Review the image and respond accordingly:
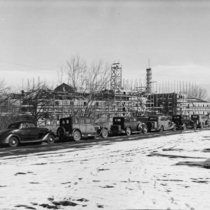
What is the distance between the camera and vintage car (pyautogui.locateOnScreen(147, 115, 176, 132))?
3189cm

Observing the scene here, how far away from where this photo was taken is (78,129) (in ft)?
73.6

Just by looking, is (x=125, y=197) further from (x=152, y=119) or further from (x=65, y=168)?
(x=152, y=119)

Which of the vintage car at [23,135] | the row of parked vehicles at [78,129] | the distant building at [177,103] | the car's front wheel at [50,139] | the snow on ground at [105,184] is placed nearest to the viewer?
the snow on ground at [105,184]

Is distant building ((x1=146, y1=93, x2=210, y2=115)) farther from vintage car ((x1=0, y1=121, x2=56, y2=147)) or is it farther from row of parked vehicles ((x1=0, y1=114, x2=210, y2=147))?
vintage car ((x1=0, y1=121, x2=56, y2=147))

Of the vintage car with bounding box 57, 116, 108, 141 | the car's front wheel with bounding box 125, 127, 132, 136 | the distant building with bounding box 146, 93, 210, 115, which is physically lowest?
the car's front wheel with bounding box 125, 127, 132, 136

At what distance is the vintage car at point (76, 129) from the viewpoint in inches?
859

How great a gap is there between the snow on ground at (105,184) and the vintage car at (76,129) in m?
10.9

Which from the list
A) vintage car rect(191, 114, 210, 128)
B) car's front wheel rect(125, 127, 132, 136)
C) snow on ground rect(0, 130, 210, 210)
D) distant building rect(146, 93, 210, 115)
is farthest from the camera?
distant building rect(146, 93, 210, 115)

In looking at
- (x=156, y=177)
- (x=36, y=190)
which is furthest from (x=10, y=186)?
(x=156, y=177)

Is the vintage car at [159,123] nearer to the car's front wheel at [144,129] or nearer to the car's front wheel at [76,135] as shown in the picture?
the car's front wheel at [144,129]

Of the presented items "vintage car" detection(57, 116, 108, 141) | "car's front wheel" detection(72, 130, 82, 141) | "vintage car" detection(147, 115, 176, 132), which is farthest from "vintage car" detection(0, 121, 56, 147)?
"vintage car" detection(147, 115, 176, 132)

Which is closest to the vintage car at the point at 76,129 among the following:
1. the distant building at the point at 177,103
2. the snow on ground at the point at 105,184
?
the snow on ground at the point at 105,184

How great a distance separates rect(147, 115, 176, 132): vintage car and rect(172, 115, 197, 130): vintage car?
6.25 ft

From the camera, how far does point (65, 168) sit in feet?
30.8
